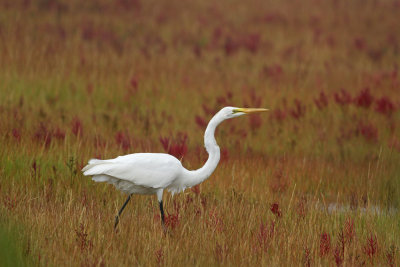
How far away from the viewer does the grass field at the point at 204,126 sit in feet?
16.1

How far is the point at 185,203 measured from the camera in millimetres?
5719

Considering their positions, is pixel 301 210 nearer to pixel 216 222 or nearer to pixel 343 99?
pixel 216 222

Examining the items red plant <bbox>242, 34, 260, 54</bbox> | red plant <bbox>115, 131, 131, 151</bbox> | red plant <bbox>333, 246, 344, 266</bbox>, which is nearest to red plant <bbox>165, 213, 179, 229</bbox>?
red plant <bbox>333, 246, 344, 266</bbox>

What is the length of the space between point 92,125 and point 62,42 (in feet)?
17.1

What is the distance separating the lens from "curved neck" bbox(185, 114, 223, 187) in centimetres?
526

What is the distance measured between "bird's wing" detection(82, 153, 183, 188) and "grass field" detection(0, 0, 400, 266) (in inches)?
13.5

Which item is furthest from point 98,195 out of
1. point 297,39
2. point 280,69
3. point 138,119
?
point 297,39

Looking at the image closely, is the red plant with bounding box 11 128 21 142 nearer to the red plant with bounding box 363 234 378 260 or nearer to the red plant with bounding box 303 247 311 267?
the red plant with bounding box 303 247 311 267

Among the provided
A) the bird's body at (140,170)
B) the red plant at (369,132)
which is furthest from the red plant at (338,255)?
the red plant at (369,132)

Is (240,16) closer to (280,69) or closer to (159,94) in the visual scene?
(280,69)

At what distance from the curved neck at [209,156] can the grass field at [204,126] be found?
0.29 metres

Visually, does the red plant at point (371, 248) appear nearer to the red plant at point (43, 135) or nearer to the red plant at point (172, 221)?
the red plant at point (172, 221)

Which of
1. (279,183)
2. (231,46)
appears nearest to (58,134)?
(279,183)

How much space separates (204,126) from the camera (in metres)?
9.52
